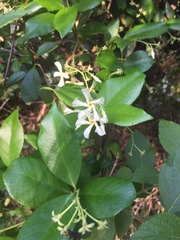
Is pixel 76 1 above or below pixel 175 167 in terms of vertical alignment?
above

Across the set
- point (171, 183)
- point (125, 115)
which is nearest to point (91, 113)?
point (125, 115)

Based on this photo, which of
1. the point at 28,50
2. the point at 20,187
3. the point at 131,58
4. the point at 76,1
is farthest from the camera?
the point at 28,50

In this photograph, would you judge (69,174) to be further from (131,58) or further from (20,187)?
(131,58)

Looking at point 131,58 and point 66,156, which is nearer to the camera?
point 66,156

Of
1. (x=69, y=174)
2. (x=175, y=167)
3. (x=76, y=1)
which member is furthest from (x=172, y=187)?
(x=76, y=1)

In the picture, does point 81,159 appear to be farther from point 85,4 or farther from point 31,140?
point 85,4

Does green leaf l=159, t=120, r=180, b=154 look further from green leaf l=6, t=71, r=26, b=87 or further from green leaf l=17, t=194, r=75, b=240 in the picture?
green leaf l=6, t=71, r=26, b=87

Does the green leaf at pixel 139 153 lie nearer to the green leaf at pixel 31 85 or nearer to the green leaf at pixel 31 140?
the green leaf at pixel 31 140
